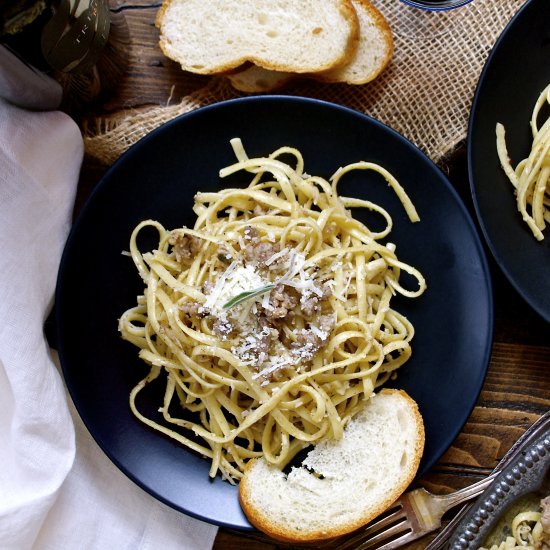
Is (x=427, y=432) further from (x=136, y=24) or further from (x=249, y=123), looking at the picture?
(x=136, y=24)

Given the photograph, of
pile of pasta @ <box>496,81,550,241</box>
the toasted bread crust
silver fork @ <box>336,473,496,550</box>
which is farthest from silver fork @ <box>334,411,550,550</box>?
the toasted bread crust

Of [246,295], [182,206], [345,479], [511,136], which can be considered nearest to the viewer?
[246,295]

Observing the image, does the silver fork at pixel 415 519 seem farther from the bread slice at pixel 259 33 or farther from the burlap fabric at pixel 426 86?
the bread slice at pixel 259 33

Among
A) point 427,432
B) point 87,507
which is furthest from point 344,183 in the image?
point 87,507

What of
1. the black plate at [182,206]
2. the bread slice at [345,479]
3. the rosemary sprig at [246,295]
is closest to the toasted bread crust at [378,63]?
the black plate at [182,206]

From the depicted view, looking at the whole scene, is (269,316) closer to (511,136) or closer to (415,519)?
(415,519)

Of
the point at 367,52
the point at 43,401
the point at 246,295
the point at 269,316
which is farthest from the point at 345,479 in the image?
the point at 367,52
